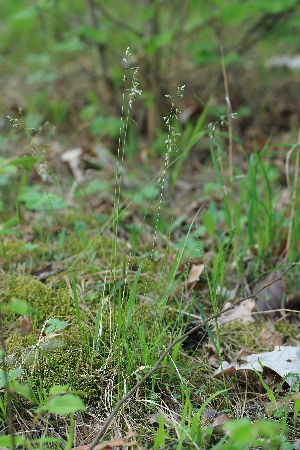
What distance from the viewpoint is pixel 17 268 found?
1909 millimetres

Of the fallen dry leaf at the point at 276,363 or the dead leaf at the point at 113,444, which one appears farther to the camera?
the fallen dry leaf at the point at 276,363

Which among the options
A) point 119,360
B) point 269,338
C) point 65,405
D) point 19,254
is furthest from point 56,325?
point 269,338

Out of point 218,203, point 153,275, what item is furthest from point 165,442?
point 218,203

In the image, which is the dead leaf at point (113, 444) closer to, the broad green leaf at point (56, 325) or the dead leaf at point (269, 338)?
the broad green leaf at point (56, 325)

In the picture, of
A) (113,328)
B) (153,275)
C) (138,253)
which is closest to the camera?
(113,328)

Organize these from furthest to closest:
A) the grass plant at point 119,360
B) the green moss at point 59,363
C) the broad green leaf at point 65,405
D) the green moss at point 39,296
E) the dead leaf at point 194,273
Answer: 1. the dead leaf at point 194,273
2. the green moss at point 39,296
3. the green moss at point 59,363
4. the grass plant at point 119,360
5. the broad green leaf at point 65,405

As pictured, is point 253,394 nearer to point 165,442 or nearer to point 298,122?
point 165,442

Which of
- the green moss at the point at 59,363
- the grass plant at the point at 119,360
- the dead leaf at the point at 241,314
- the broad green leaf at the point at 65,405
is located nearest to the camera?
the broad green leaf at the point at 65,405

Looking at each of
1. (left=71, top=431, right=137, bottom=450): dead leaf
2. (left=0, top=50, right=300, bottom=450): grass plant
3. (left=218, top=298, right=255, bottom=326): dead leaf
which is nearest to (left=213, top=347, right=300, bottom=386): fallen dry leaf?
(left=0, top=50, right=300, bottom=450): grass plant

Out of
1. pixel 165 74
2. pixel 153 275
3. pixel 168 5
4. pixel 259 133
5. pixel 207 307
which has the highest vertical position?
pixel 168 5

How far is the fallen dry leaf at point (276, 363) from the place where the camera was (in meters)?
1.34

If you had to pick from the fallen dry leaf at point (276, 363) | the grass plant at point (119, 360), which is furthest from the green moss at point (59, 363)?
the fallen dry leaf at point (276, 363)

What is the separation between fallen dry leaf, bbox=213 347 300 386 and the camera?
134 cm

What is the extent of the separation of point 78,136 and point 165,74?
1.09 meters
